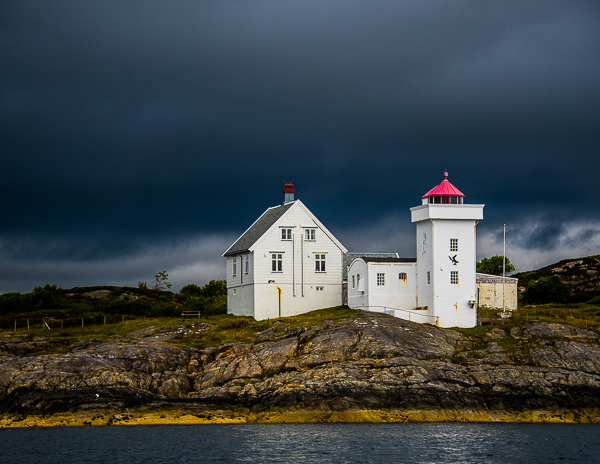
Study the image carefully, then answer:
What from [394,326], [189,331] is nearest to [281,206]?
[189,331]

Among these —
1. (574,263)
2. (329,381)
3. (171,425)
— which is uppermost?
(574,263)

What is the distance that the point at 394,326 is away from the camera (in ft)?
166

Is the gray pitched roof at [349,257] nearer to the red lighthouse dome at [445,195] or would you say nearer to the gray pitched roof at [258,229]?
the gray pitched roof at [258,229]

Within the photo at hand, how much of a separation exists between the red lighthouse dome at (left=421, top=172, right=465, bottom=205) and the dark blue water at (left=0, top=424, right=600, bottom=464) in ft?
65.0

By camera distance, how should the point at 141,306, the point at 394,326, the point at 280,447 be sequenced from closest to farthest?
the point at 280,447
the point at 394,326
the point at 141,306

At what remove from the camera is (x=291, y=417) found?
Result: 143 feet

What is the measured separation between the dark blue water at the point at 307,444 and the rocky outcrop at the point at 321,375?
1598 millimetres

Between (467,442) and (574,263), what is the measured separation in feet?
272

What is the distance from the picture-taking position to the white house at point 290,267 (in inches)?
2486

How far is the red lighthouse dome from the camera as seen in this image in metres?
57.5

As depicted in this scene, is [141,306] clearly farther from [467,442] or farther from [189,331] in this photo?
[467,442]

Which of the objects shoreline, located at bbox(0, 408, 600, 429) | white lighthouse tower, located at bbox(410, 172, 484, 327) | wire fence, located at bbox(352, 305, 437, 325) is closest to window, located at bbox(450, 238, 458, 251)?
white lighthouse tower, located at bbox(410, 172, 484, 327)

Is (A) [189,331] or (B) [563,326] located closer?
(B) [563,326]

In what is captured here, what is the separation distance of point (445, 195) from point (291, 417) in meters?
23.2
